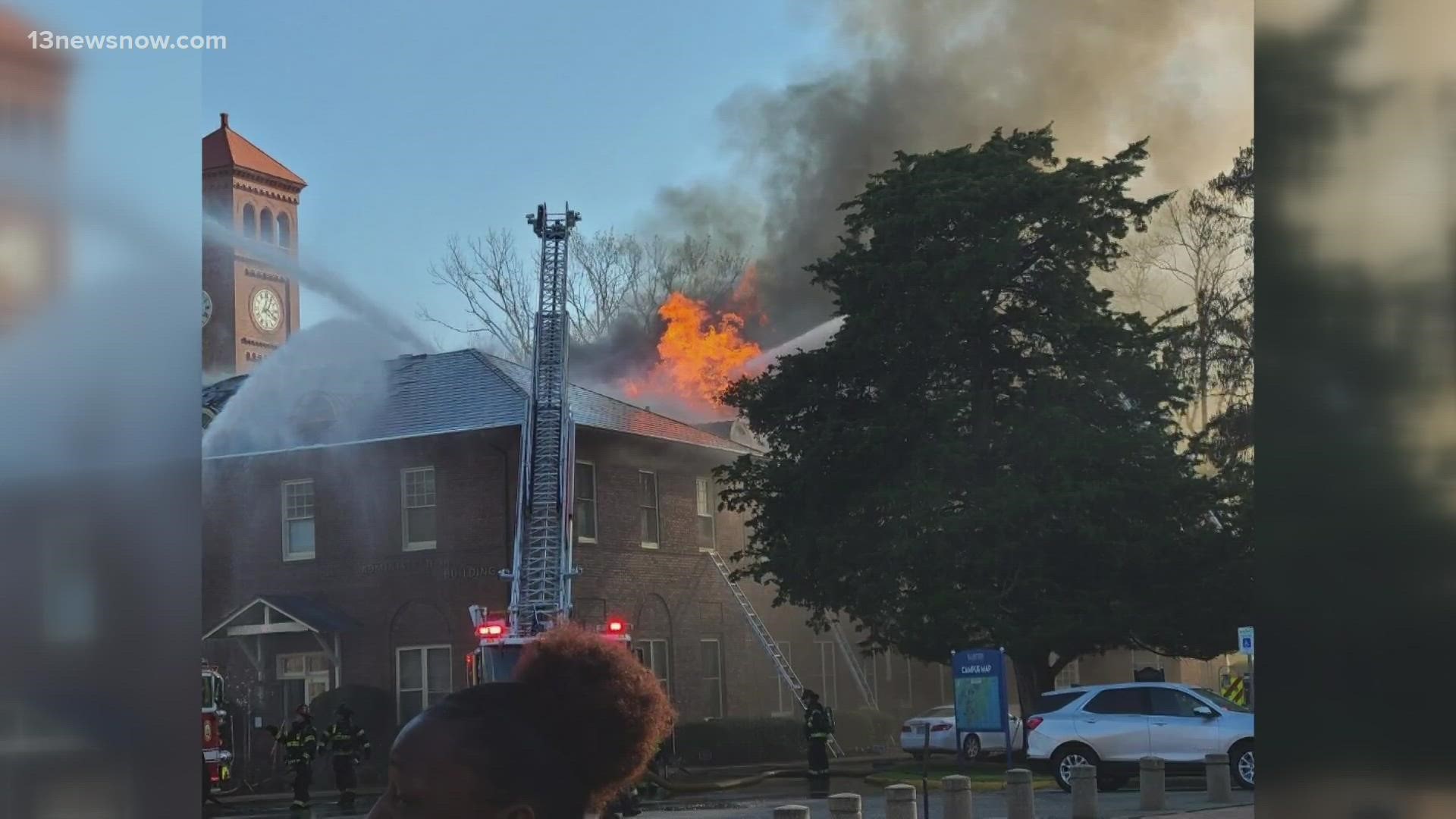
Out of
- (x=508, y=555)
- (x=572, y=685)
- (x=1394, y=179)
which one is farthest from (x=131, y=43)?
(x=508, y=555)

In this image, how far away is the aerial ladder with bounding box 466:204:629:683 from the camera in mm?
24312

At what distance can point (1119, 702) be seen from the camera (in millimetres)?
20031

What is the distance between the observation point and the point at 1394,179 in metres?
2.38

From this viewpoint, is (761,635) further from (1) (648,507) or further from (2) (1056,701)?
(2) (1056,701)

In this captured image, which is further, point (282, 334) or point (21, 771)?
point (282, 334)

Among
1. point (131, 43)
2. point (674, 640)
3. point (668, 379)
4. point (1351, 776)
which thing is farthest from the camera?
point (668, 379)

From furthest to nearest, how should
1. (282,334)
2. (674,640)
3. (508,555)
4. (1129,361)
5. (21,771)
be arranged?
(282,334) → (674,640) → (508,555) → (1129,361) → (21,771)

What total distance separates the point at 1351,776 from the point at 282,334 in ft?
291

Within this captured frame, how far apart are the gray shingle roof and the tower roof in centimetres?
5041

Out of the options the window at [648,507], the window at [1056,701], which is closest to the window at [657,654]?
the window at [648,507]

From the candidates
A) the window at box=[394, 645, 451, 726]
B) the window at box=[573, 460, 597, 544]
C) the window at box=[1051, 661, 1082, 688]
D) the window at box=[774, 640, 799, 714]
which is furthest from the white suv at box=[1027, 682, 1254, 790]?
the window at box=[1051, 661, 1082, 688]

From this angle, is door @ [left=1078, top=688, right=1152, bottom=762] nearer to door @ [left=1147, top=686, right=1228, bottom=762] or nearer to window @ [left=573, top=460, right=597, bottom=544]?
door @ [left=1147, top=686, right=1228, bottom=762]

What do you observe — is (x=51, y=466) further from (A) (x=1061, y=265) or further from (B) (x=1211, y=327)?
(B) (x=1211, y=327)

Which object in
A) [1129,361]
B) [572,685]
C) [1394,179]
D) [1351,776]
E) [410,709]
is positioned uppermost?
[1129,361]
